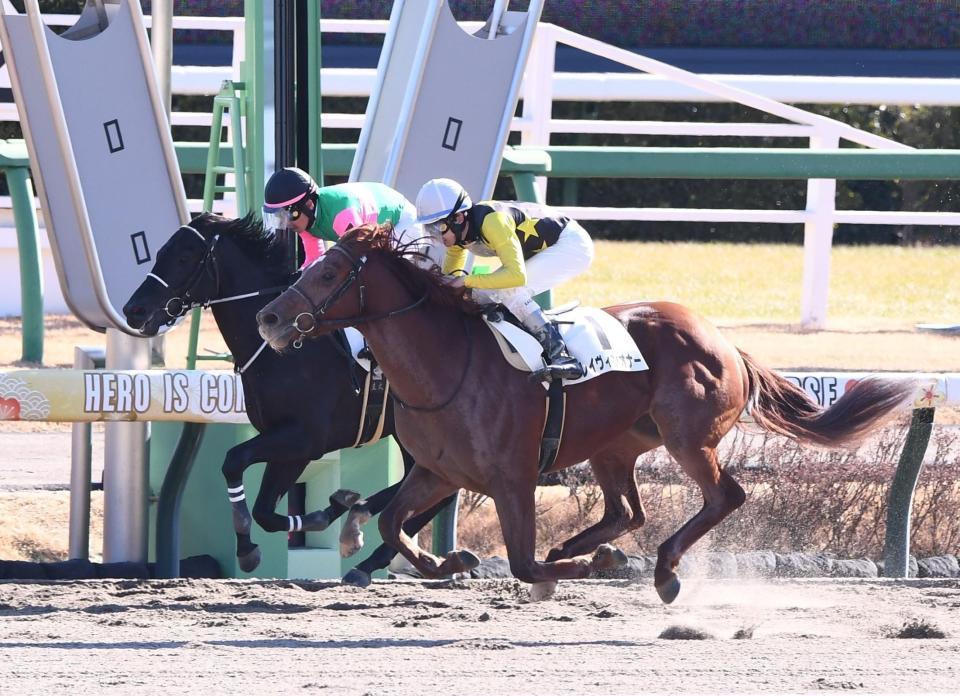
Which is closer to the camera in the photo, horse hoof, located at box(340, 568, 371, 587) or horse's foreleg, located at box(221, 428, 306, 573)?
horse's foreleg, located at box(221, 428, 306, 573)

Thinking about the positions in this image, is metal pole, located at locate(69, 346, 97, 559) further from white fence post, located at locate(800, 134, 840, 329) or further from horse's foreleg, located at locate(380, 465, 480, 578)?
white fence post, located at locate(800, 134, 840, 329)

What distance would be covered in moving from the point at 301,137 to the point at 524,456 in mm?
2042

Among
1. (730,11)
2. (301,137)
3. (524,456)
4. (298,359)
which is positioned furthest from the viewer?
(730,11)

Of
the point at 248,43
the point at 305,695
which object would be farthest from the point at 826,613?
the point at 248,43

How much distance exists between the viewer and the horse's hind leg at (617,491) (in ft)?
20.0

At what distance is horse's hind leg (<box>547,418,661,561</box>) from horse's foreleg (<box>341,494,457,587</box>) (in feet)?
1.73

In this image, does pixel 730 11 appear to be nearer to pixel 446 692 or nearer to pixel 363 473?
pixel 363 473

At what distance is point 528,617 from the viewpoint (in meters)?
5.72

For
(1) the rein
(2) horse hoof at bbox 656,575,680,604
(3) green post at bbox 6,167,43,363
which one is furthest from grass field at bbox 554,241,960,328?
(1) the rein

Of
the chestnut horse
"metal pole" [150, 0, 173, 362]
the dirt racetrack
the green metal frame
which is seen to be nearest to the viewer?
the dirt racetrack

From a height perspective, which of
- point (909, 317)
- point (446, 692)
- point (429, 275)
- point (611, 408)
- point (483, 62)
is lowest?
point (909, 317)

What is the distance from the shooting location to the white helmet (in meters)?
5.42

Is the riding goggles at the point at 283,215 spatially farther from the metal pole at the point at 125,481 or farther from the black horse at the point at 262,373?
the metal pole at the point at 125,481

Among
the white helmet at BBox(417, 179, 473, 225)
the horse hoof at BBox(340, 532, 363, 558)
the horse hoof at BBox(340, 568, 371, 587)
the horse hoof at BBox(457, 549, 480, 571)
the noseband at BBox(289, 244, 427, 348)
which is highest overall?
the white helmet at BBox(417, 179, 473, 225)
